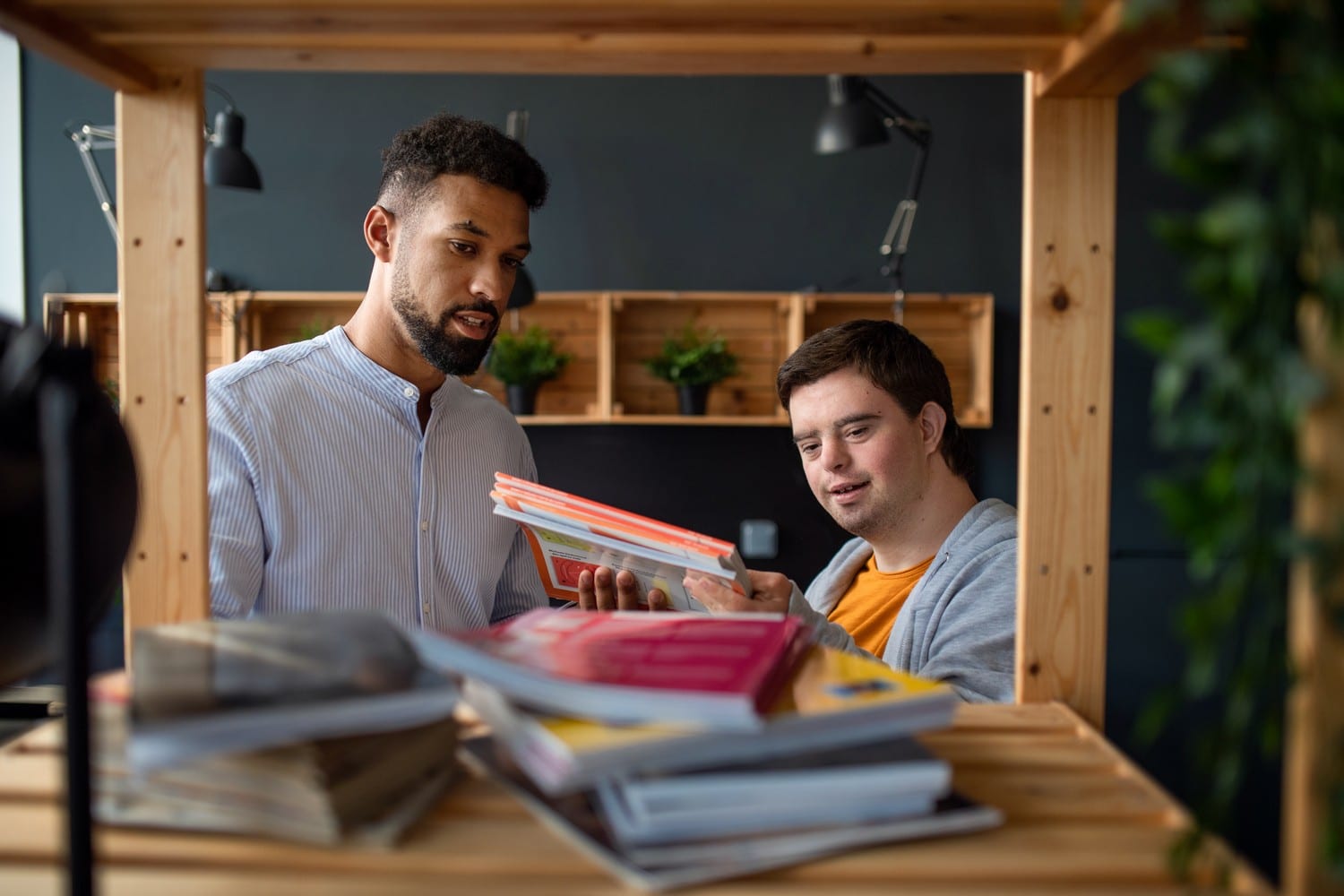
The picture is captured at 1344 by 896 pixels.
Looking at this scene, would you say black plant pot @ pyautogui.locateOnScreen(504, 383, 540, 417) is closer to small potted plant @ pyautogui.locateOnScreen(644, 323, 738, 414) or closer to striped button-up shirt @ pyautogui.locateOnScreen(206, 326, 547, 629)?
small potted plant @ pyautogui.locateOnScreen(644, 323, 738, 414)

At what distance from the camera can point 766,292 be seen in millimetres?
4625

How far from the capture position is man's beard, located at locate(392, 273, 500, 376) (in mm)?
1994

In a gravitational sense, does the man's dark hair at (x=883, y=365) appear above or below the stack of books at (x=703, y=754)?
above

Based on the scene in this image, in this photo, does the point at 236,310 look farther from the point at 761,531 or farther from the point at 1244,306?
the point at 1244,306

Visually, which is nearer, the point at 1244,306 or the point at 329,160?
the point at 1244,306

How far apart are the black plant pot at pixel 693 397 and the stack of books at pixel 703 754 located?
12.0ft

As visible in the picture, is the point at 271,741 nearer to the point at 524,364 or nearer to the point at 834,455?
the point at 834,455

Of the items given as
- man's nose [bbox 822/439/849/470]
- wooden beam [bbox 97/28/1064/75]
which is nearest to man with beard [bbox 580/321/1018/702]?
man's nose [bbox 822/439/849/470]

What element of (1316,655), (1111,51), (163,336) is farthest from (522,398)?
(1316,655)

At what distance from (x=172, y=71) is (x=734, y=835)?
827mm

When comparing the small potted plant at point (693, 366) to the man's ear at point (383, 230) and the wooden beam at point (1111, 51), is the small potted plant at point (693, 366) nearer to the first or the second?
the man's ear at point (383, 230)

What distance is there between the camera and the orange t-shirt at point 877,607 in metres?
2.11

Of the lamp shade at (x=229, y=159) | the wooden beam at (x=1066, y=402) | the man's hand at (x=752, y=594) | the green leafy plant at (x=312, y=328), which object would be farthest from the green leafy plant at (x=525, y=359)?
the wooden beam at (x=1066, y=402)

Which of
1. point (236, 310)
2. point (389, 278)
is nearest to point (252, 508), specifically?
point (389, 278)
